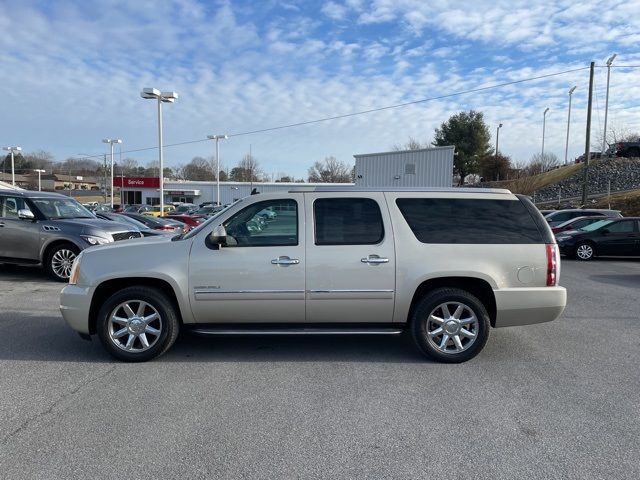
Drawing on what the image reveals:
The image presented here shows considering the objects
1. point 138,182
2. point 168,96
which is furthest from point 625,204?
point 138,182

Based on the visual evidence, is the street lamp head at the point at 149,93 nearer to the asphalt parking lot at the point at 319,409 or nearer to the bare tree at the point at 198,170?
the asphalt parking lot at the point at 319,409

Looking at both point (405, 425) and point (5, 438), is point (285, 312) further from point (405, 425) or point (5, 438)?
point (5, 438)

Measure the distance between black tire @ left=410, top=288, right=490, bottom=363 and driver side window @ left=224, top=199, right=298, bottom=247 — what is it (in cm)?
150

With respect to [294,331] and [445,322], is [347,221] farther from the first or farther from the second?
[445,322]

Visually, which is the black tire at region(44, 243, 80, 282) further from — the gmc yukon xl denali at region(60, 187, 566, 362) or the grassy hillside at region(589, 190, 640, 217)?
the grassy hillside at region(589, 190, 640, 217)

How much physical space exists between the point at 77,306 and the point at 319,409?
2808 millimetres

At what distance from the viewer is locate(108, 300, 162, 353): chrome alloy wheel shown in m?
4.90

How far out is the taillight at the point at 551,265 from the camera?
16.2 feet

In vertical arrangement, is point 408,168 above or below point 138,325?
above

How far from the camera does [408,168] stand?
87.7ft

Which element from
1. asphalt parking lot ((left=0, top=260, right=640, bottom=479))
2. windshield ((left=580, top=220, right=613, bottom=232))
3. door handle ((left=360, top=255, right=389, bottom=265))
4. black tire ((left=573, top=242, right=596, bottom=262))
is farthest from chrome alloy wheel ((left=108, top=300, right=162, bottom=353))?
windshield ((left=580, top=220, right=613, bottom=232))

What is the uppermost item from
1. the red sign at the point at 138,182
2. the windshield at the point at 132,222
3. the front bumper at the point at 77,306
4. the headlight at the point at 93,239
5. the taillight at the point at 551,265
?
the red sign at the point at 138,182

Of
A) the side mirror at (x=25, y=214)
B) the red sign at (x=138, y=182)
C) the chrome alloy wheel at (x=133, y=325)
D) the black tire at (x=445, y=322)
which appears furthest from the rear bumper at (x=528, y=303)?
the red sign at (x=138, y=182)

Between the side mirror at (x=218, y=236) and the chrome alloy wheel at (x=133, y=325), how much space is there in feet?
3.17
